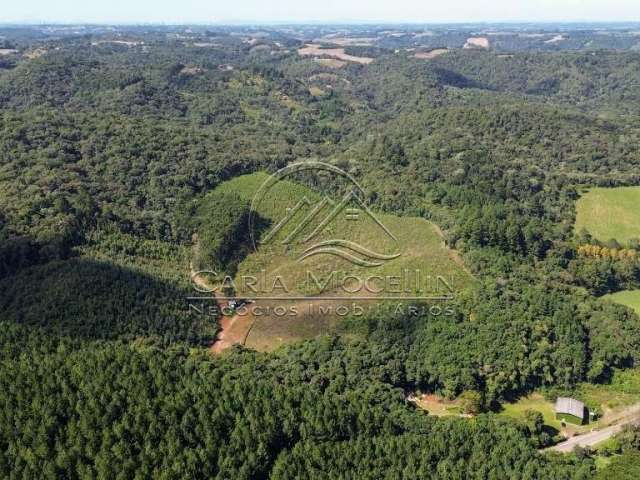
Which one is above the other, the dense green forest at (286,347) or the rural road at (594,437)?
the dense green forest at (286,347)

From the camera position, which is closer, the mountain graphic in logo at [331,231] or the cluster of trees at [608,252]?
the mountain graphic in logo at [331,231]

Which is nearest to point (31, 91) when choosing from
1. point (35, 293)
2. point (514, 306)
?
point (35, 293)

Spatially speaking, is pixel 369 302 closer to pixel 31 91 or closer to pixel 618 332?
pixel 618 332

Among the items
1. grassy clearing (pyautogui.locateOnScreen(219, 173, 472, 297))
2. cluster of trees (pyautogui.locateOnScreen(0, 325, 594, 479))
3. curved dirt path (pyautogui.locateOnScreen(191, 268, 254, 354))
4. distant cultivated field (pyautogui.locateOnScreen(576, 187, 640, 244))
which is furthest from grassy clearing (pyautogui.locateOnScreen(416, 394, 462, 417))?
distant cultivated field (pyautogui.locateOnScreen(576, 187, 640, 244))

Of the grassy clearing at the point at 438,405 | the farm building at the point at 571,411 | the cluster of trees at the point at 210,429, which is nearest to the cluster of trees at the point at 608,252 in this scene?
the farm building at the point at 571,411

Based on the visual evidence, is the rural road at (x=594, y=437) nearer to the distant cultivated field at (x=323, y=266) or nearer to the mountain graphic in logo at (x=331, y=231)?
the distant cultivated field at (x=323, y=266)

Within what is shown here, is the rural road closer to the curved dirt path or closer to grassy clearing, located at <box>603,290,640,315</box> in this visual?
grassy clearing, located at <box>603,290,640,315</box>

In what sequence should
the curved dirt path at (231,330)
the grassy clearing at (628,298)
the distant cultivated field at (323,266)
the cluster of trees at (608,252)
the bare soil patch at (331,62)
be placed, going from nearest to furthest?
the curved dirt path at (231,330)
the distant cultivated field at (323,266)
the grassy clearing at (628,298)
the cluster of trees at (608,252)
the bare soil patch at (331,62)
